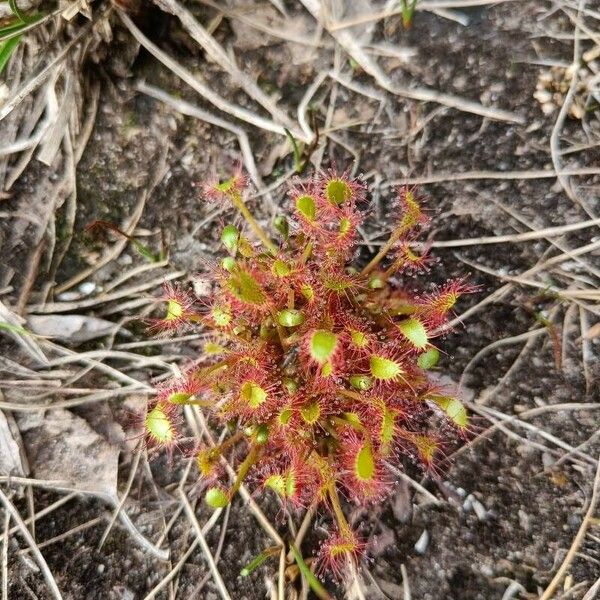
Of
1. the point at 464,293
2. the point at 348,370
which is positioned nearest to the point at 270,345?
the point at 348,370

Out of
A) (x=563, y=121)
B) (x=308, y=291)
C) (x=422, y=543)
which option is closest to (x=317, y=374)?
(x=308, y=291)

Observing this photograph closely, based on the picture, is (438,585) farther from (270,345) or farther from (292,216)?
(292,216)

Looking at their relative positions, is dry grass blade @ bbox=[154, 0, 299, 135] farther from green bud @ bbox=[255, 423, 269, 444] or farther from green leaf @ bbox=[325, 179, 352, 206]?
green bud @ bbox=[255, 423, 269, 444]

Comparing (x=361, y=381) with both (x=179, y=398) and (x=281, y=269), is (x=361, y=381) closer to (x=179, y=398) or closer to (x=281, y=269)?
(x=281, y=269)

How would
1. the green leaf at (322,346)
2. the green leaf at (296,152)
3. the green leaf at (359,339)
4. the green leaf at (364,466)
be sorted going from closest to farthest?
1. the green leaf at (322,346)
2. the green leaf at (364,466)
3. the green leaf at (359,339)
4. the green leaf at (296,152)

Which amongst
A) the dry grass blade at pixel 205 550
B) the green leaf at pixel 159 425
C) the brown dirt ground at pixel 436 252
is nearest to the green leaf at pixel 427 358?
the brown dirt ground at pixel 436 252

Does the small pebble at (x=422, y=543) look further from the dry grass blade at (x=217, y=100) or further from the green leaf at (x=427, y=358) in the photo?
the dry grass blade at (x=217, y=100)
